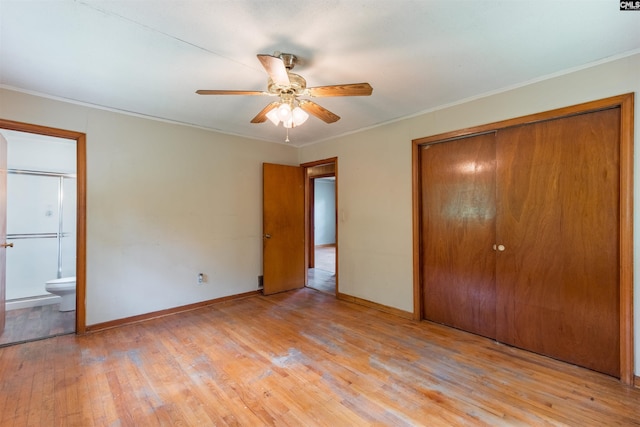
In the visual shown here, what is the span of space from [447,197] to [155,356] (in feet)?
10.4

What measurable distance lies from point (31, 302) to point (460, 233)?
17.7 feet

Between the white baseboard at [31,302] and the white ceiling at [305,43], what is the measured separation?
2756 mm

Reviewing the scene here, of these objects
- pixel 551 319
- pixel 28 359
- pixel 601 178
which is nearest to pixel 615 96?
pixel 601 178

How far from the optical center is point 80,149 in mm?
2869

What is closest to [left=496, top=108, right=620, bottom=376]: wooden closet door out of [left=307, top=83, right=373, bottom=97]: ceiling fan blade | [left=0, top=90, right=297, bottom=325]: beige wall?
[left=307, top=83, right=373, bottom=97]: ceiling fan blade

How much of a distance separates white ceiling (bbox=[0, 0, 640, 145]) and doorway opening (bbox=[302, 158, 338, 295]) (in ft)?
6.73

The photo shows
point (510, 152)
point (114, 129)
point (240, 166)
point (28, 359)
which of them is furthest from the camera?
point (240, 166)

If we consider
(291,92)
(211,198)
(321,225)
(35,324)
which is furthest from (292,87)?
(321,225)

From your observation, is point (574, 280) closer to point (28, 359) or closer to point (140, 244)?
point (140, 244)

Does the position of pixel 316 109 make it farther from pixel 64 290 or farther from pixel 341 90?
pixel 64 290

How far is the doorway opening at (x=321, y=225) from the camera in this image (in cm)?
481

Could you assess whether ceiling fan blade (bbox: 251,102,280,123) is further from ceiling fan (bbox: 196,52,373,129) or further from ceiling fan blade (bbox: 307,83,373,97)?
ceiling fan blade (bbox: 307,83,373,97)

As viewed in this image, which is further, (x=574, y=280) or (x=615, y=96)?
(x=574, y=280)

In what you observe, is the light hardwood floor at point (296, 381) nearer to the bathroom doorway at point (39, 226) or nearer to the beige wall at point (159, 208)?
the beige wall at point (159, 208)
